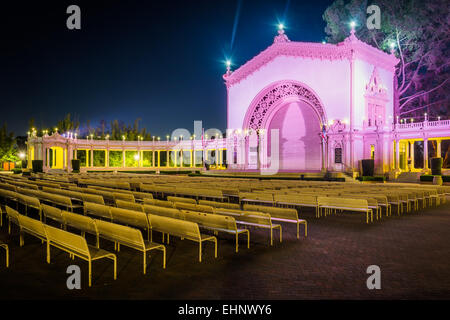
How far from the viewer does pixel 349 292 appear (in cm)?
434

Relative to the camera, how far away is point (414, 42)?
40344mm

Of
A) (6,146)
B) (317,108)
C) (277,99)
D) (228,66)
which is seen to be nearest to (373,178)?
(317,108)

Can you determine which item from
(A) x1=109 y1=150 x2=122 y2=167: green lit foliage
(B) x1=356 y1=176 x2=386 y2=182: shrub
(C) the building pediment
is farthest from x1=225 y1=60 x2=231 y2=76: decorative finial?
(A) x1=109 y1=150 x2=122 y2=167: green lit foliage

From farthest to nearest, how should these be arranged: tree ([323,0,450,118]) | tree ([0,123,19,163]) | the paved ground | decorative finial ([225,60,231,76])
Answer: tree ([0,123,19,163]) → decorative finial ([225,60,231,76]) → tree ([323,0,450,118]) → the paved ground

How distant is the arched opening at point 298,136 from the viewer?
39500mm

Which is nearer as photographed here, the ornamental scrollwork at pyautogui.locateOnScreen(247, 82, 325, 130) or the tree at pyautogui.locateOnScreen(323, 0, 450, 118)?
the ornamental scrollwork at pyautogui.locateOnScreen(247, 82, 325, 130)

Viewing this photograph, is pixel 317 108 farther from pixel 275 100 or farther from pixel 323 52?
pixel 275 100

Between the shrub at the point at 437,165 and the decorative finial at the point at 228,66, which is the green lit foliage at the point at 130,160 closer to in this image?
the decorative finial at the point at 228,66

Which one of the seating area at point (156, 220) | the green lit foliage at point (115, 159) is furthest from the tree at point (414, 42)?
the green lit foliage at point (115, 159)

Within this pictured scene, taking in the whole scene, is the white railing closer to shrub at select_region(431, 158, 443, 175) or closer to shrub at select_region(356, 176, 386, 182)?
shrub at select_region(431, 158, 443, 175)

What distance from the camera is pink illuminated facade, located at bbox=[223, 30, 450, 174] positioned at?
32.2 meters
